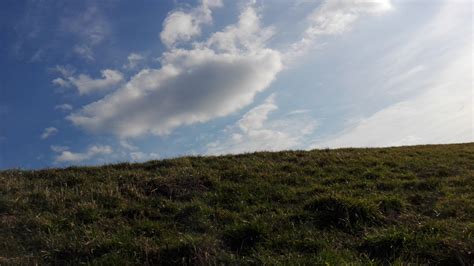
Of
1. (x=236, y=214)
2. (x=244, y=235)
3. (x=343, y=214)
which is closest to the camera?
(x=244, y=235)

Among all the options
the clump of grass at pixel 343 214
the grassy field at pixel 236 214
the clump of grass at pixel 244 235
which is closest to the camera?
the grassy field at pixel 236 214

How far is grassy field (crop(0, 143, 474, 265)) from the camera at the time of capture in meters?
8.01

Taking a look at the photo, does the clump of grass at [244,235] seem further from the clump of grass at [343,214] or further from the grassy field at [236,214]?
the clump of grass at [343,214]

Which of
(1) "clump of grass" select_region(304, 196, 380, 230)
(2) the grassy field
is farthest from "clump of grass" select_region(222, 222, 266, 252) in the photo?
(1) "clump of grass" select_region(304, 196, 380, 230)

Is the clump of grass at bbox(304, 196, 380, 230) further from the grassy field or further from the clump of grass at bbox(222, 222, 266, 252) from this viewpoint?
the clump of grass at bbox(222, 222, 266, 252)

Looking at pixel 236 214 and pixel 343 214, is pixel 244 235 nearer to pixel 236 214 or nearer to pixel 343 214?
pixel 236 214

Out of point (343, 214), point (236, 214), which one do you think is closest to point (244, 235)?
point (236, 214)

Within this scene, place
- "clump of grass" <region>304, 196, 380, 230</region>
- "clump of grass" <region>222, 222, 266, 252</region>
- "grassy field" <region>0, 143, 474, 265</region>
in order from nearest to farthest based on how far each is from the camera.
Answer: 1. "grassy field" <region>0, 143, 474, 265</region>
2. "clump of grass" <region>222, 222, 266, 252</region>
3. "clump of grass" <region>304, 196, 380, 230</region>

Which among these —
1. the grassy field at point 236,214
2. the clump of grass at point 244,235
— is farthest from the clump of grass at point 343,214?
the clump of grass at point 244,235

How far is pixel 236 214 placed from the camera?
10.7 m

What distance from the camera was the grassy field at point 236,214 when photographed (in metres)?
8.01

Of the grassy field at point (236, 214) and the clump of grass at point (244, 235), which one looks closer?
the grassy field at point (236, 214)

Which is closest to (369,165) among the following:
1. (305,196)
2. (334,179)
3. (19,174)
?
(334,179)

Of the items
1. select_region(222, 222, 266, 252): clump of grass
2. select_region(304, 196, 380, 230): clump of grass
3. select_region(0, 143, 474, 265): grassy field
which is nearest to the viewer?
select_region(0, 143, 474, 265): grassy field
